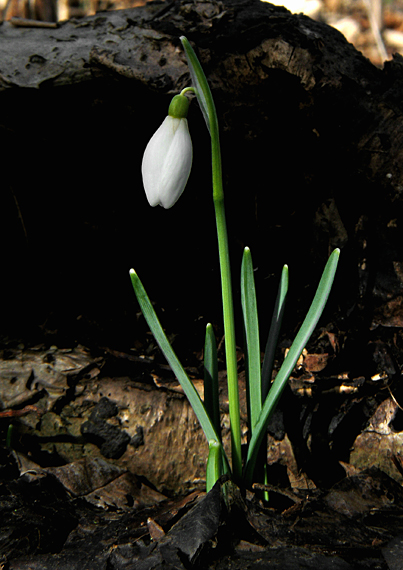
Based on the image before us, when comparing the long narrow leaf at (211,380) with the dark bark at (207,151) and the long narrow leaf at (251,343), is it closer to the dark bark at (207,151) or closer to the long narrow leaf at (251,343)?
the long narrow leaf at (251,343)

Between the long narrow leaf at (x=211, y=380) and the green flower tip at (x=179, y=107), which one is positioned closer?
the green flower tip at (x=179, y=107)

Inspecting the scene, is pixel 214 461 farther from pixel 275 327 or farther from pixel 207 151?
pixel 207 151

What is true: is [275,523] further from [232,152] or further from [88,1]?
[88,1]

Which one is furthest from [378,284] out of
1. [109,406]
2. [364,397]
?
[109,406]

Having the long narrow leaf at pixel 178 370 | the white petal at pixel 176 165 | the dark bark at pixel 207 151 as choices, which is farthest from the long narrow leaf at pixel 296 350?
the white petal at pixel 176 165

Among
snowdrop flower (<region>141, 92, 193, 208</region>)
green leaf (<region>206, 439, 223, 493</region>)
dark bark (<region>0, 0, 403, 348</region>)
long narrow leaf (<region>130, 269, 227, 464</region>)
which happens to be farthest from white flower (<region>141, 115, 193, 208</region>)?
green leaf (<region>206, 439, 223, 493</region>)

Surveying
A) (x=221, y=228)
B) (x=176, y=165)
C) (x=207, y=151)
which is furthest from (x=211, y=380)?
(x=207, y=151)
